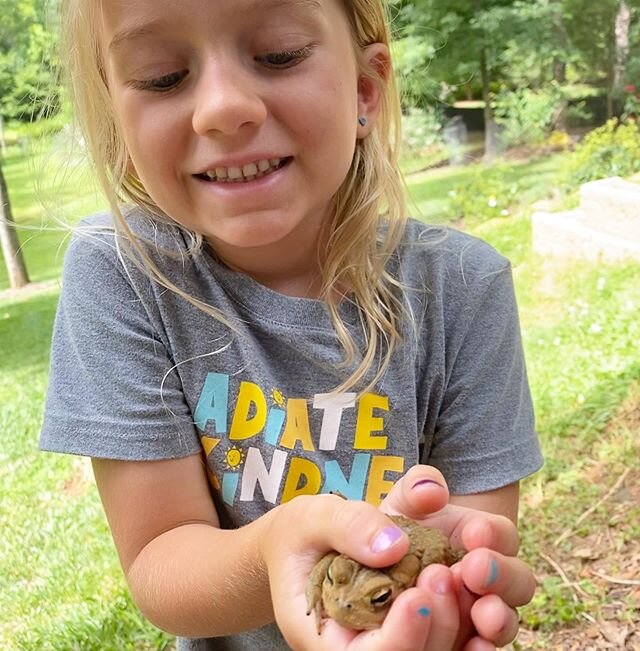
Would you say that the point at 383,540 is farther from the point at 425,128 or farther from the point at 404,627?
the point at 425,128

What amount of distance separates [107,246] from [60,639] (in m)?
1.06

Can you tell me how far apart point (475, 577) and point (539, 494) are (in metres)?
1.65

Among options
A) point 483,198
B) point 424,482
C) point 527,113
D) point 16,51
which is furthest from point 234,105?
point 527,113

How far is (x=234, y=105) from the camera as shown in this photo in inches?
34.1

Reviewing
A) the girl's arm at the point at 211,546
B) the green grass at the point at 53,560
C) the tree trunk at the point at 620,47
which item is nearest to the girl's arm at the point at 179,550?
the girl's arm at the point at 211,546

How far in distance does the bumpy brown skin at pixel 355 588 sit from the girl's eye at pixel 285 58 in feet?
1.82

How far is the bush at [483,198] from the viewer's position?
4.68 m

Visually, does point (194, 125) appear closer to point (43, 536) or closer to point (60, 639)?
point (60, 639)

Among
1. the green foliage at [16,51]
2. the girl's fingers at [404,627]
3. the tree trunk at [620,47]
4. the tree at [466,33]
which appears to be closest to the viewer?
the girl's fingers at [404,627]

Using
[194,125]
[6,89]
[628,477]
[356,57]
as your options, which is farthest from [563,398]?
[6,89]

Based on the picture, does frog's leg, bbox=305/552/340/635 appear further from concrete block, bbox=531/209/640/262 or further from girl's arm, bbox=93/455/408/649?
concrete block, bbox=531/209/640/262

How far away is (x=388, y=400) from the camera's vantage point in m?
Answer: 1.08

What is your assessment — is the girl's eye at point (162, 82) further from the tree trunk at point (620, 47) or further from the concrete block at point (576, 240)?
the tree trunk at point (620, 47)

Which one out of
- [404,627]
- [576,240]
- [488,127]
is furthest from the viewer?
[488,127]
